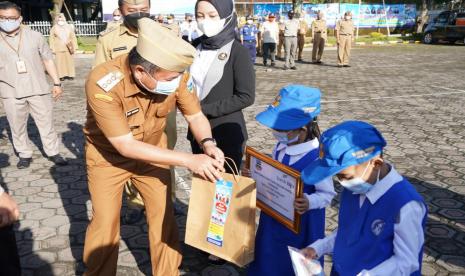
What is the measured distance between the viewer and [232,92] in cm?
311

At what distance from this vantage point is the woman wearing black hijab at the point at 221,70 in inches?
117

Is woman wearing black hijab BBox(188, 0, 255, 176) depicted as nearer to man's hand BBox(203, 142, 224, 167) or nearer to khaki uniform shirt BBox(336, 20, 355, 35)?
man's hand BBox(203, 142, 224, 167)

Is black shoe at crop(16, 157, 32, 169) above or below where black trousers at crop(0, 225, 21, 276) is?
below


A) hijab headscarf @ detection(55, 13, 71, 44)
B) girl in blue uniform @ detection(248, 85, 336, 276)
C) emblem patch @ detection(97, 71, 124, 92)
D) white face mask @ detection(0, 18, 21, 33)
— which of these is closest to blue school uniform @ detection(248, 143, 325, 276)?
girl in blue uniform @ detection(248, 85, 336, 276)

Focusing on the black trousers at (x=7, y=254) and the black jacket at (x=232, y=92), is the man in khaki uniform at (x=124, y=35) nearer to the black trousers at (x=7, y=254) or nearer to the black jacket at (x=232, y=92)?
the black jacket at (x=232, y=92)

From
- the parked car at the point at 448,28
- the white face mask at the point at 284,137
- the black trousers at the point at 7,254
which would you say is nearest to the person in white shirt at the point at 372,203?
the white face mask at the point at 284,137

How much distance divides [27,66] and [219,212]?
3962 mm

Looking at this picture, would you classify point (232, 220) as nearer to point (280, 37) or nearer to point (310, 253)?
point (310, 253)

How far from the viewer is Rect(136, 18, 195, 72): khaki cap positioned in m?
2.15

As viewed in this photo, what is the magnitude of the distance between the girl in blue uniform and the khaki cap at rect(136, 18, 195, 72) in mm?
602

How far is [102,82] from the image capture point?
2.38 m

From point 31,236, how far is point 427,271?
3.42 m

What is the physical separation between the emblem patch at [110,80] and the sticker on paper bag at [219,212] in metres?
0.80

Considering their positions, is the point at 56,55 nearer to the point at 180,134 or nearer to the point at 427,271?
the point at 180,134
